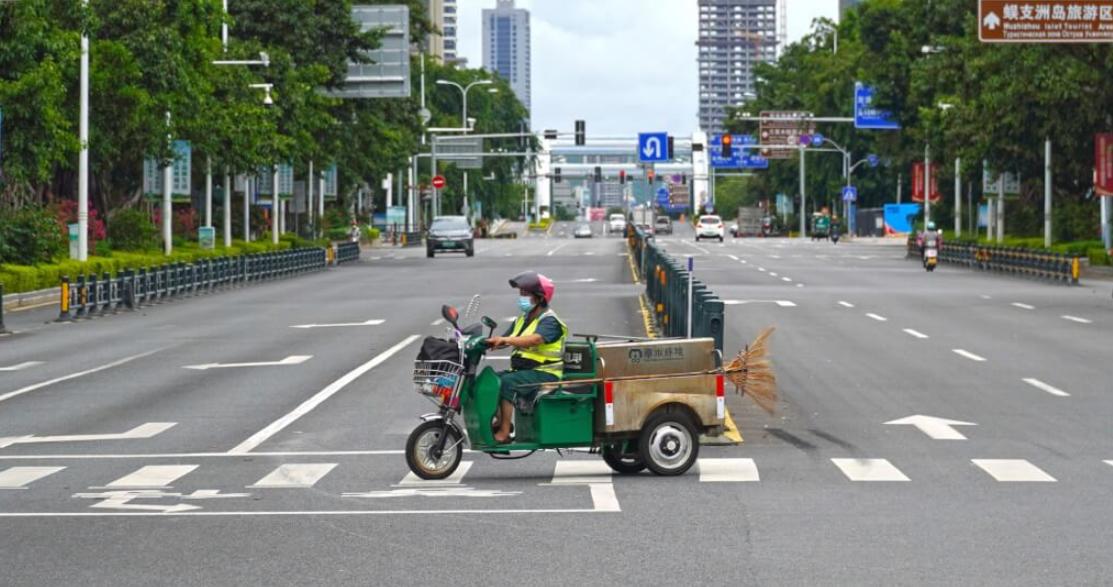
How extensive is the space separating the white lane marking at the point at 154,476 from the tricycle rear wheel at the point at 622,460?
3270mm

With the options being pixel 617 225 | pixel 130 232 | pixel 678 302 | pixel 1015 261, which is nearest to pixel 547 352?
pixel 678 302

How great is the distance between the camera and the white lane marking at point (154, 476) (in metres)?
14.9

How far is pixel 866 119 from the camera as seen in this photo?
97625 millimetres

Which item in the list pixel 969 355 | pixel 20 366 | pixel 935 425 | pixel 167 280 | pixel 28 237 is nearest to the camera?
pixel 935 425

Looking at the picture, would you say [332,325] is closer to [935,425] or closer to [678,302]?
[678,302]

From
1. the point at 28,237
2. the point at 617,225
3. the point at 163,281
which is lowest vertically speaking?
the point at 163,281

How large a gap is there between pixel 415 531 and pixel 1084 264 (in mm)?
54556

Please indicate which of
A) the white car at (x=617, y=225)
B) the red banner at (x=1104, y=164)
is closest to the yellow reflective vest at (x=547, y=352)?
the red banner at (x=1104, y=164)

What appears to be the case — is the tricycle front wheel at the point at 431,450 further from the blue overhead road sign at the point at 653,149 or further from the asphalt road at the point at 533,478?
the blue overhead road sign at the point at 653,149

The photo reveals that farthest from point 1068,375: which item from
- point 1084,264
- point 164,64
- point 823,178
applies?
point 823,178

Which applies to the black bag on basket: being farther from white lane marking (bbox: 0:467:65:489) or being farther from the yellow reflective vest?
white lane marking (bbox: 0:467:65:489)

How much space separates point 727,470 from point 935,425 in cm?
424

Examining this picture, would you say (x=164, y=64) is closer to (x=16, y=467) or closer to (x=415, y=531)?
(x=16, y=467)

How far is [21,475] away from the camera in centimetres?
1558
